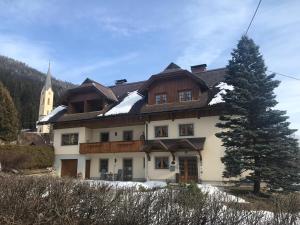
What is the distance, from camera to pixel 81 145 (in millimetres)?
32875

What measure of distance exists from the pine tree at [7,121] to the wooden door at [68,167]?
1209 centimetres

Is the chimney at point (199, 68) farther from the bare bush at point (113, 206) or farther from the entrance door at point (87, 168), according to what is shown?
the bare bush at point (113, 206)

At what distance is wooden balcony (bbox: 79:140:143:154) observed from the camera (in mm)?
29711

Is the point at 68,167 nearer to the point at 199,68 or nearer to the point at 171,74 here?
the point at 171,74

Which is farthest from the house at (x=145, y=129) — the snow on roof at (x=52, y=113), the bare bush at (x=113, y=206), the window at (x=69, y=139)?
the bare bush at (x=113, y=206)

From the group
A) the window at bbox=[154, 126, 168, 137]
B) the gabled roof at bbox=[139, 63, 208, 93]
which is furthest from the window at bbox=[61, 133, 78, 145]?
the window at bbox=[154, 126, 168, 137]

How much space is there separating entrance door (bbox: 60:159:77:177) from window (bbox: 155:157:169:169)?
365 inches

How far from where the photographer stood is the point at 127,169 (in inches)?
1239

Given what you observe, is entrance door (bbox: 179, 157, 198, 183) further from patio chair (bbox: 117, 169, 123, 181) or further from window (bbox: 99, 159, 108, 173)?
window (bbox: 99, 159, 108, 173)

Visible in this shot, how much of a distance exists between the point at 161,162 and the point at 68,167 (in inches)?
419

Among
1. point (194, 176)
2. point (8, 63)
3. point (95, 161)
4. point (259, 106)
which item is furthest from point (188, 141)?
point (8, 63)

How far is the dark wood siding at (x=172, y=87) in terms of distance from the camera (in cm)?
2877

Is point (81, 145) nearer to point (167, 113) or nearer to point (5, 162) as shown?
point (5, 162)

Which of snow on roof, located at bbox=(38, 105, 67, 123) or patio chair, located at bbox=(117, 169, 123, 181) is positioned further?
snow on roof, located at bbox=(38, 105, 67, 123)
